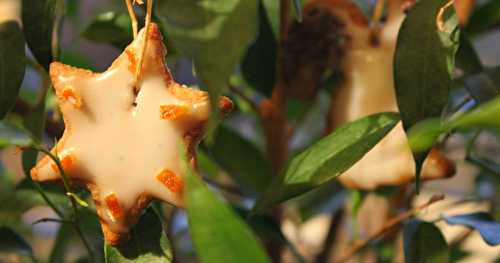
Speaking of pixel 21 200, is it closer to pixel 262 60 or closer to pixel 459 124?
pixel 262 60

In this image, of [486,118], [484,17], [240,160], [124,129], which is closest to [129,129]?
[124,129]

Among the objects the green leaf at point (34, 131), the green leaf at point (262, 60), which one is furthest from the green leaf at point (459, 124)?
the green leaf at point (34, 131)

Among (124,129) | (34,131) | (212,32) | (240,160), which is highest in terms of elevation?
(212,32)

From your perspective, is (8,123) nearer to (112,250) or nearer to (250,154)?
(112,250)

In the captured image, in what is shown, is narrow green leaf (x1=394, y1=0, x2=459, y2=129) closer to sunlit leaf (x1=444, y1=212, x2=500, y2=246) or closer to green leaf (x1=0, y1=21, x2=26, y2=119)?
sunlit leaf (x1=444, y1=212, x2=500, y2=246)

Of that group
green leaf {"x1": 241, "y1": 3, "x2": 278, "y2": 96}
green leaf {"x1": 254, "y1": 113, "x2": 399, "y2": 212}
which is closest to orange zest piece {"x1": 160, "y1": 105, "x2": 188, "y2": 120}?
green leaf {"x1": 254, "y1": 113, "x2": 399, "y2": 212}

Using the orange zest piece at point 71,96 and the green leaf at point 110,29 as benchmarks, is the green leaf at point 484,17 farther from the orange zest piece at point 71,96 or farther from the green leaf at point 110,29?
the orange zest piece at point 71,96
